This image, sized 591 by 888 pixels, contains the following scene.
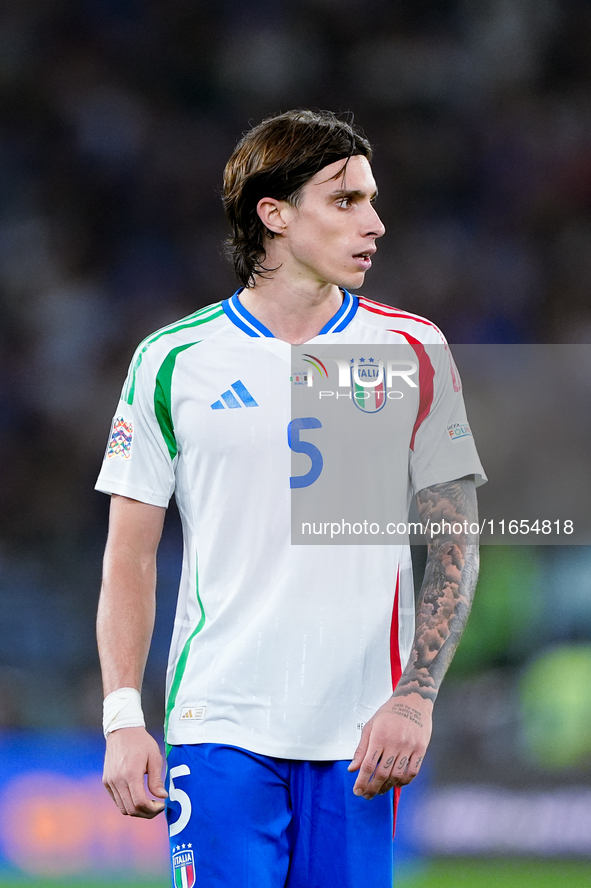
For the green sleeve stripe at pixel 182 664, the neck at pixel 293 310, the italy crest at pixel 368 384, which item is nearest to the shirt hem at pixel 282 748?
the green sleeve stripe at pixel 182 664

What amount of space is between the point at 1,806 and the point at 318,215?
304cm

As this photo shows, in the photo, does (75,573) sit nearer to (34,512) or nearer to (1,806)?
(34,512)

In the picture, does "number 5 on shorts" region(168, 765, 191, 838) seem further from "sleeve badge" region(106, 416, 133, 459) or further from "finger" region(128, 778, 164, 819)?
"sleeve badge" region(106, 416, 133, 459)

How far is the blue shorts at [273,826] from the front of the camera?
1904 mm

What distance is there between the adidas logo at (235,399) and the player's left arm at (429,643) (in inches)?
15.8

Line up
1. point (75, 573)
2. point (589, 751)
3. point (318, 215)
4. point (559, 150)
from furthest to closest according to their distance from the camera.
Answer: point (559, 150), point (75, 573), point (589, 751), point (318, 215)

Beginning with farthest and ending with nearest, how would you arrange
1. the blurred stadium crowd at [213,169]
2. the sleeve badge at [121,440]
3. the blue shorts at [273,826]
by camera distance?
the blurred stadium crowd at [213,169] < the sleeve badge at [121,440] < the blue shorts at [273,826]

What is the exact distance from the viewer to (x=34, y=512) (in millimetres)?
5500

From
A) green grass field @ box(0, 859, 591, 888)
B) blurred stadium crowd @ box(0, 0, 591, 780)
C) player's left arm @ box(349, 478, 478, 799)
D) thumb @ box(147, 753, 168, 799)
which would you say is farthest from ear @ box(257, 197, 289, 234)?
blurred stadium crowd @ box(0, 0, 591, 780)

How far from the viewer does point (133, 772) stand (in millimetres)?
1852

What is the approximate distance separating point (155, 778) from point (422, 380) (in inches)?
38.3

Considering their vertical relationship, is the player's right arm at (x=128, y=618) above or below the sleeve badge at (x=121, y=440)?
below

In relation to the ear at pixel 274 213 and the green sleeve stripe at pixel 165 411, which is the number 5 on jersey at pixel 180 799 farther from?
the ear at pixel 274 213

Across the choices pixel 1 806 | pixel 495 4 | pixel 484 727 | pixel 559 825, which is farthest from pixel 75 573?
pixel 495 4
